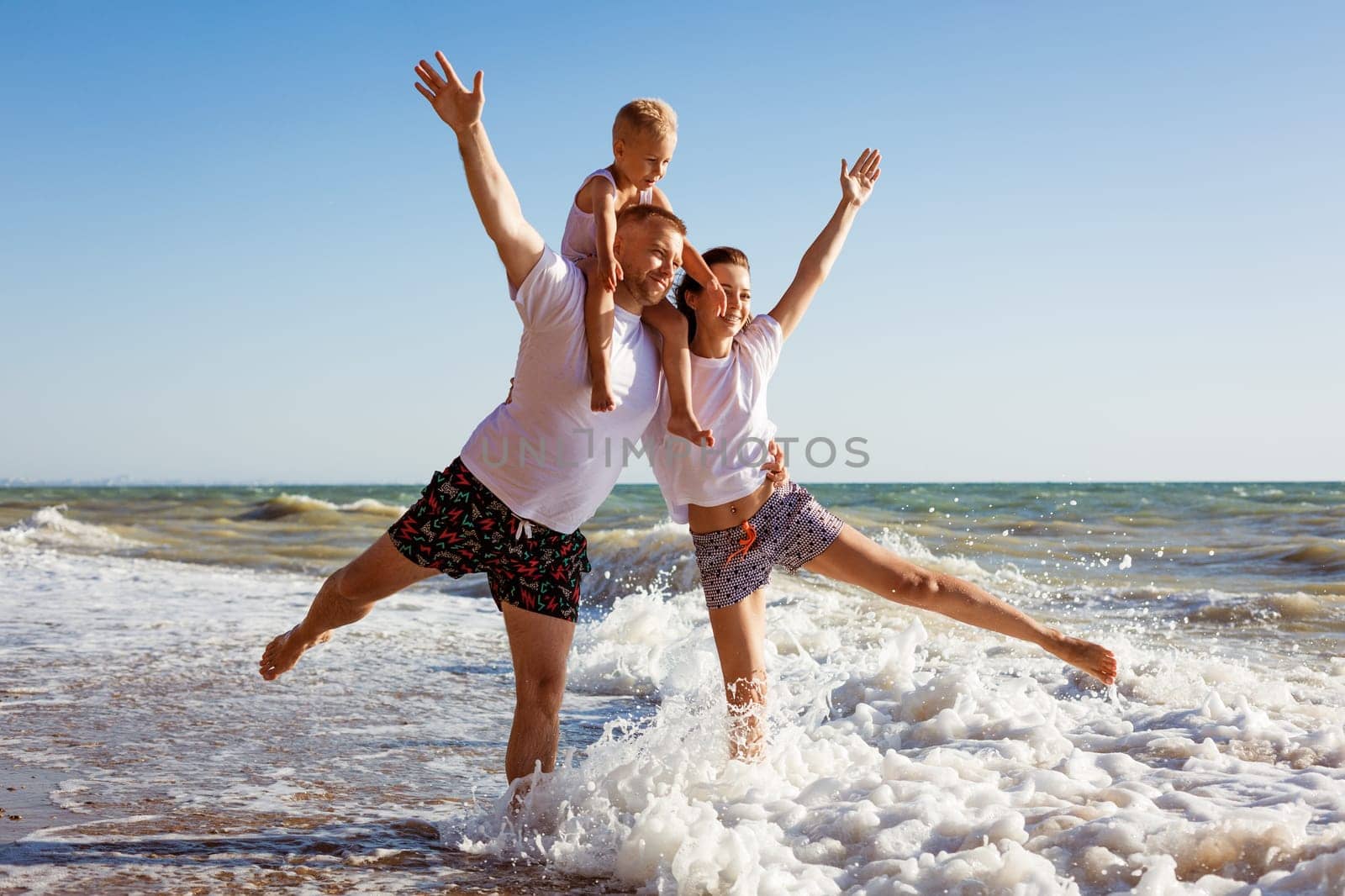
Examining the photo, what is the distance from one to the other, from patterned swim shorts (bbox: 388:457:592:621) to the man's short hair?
90 centimetres

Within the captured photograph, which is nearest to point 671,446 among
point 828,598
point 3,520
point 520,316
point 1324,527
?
point 520,316

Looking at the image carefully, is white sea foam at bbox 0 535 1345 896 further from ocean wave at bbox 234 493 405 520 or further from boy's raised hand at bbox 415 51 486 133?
ocean wave at bbox 234 493 405 520

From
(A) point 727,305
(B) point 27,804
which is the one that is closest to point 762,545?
(A) point 727,305

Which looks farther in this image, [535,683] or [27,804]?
[27,804]

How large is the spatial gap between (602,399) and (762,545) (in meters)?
0.81

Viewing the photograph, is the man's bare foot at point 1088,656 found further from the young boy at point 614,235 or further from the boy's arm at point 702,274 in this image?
the boy's arm at point 702,274

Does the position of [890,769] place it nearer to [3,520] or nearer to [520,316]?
[520,316]

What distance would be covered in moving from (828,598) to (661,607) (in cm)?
168

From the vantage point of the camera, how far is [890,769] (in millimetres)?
3617

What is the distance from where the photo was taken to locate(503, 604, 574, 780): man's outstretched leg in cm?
344

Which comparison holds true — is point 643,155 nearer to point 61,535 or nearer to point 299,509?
point 61,535

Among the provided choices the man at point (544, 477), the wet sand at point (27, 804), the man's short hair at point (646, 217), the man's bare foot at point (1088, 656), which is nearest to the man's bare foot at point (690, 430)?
the man at point (544, 477)

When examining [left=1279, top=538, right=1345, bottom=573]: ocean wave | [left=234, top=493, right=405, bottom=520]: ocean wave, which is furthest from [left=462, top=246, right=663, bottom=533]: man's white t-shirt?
A: [left=234, top=493, right=405, bottom=520]: ocean wave

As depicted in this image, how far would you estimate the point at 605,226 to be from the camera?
130 inches
